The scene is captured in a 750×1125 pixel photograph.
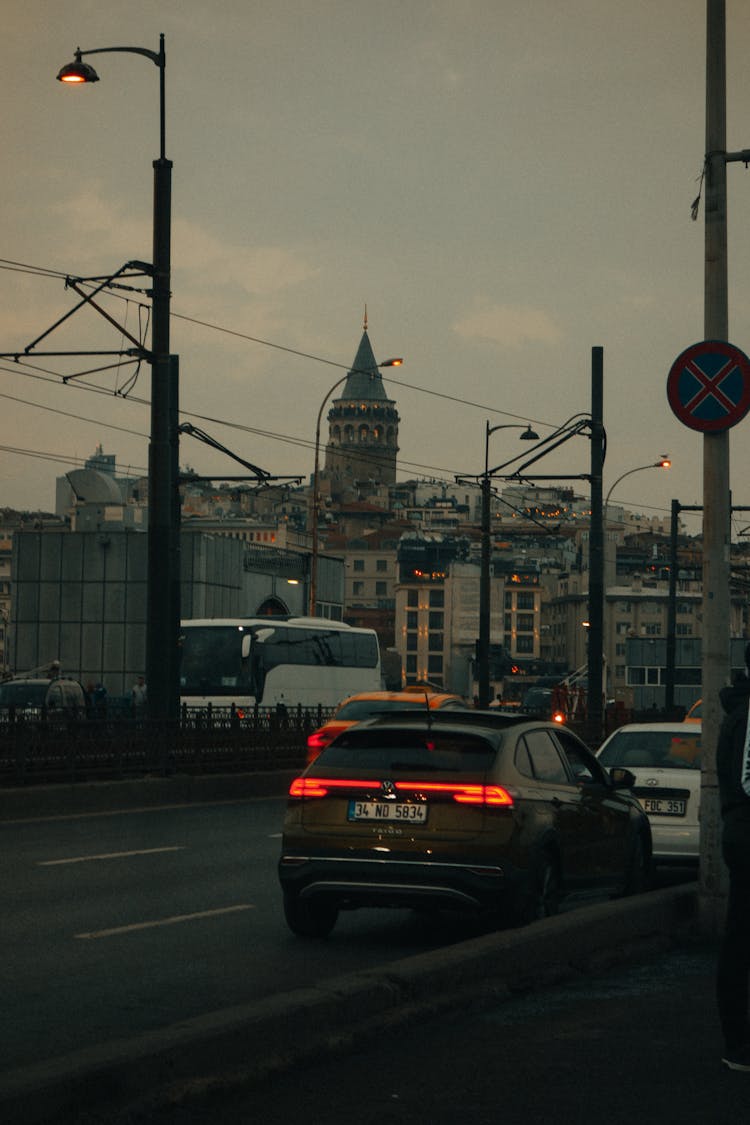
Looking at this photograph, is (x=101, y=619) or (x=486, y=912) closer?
(x=486, y=912)

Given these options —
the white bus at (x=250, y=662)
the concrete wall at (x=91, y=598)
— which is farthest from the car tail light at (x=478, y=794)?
the concrete wall at (x=91, y=598)

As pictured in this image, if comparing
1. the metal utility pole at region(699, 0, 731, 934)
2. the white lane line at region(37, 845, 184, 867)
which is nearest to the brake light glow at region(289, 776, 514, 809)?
the metal utility pole at region(699, 0, 731, 934)

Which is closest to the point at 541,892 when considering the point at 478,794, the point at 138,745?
the point at 478,794

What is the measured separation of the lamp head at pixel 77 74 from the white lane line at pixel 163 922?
1454cm

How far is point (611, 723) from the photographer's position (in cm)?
4619

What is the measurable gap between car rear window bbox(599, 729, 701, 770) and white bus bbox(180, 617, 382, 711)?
30.6 metres

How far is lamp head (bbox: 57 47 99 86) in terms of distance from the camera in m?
24.3

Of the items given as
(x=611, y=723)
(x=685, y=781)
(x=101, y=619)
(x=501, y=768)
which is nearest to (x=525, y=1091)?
(x=501, y=768)

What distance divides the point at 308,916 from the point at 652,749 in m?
5.67

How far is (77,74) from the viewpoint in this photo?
24297mm

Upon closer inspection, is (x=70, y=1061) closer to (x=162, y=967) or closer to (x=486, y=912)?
(x=162, y=967)

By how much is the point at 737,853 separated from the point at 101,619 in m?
67.9

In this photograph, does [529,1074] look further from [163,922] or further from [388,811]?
[163,922]

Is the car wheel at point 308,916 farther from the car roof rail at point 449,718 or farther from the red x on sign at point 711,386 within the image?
the red x on sign at point 711,386
